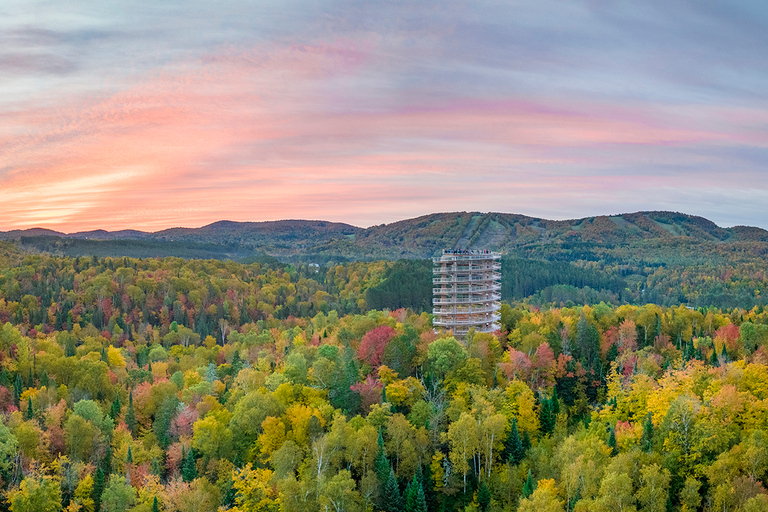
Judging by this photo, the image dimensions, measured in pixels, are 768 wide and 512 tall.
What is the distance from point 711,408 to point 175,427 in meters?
64.8

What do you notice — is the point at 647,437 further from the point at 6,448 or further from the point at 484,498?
the point at 6,448

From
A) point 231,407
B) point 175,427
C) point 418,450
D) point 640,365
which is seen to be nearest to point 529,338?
point 640,365

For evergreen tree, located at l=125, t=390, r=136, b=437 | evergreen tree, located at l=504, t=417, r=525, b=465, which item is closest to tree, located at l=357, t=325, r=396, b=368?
evergreen tree, located at l=504, t=417, r=525, b=465

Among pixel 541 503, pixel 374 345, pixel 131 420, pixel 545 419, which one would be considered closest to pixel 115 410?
pixel 131 420

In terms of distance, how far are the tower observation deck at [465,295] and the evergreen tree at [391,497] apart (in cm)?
5312

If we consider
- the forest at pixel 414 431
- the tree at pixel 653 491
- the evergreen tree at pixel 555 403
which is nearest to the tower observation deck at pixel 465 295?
the forest at pixel 414 431

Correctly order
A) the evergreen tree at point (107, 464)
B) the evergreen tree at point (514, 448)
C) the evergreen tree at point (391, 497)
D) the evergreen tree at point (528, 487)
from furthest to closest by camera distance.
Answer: the evergreen tree at point (107, 464) → the evergreen tree at point (514, 448) → the evergreen tree at point (391, 497) → the evergreen tree at point (528, 487)

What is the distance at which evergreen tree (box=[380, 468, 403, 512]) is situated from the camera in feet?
242

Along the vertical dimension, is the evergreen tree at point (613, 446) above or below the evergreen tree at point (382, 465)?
above

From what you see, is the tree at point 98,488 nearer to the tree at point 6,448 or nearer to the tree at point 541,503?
the tree at point 6,448

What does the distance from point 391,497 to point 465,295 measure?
58.8 metres

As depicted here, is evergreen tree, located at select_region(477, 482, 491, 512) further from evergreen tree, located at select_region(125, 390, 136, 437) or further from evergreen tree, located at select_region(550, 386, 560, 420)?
evergreen tree, located at select_region(125, 390, 136, 437)

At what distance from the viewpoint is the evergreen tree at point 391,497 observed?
73.6 meters

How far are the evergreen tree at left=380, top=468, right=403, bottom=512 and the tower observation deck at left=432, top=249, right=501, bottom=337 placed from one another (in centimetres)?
5312
